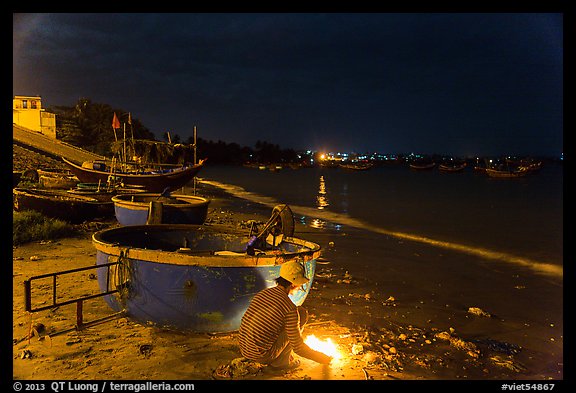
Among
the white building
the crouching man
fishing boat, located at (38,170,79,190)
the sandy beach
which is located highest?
the white building

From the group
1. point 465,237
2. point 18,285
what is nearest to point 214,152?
point 465,237

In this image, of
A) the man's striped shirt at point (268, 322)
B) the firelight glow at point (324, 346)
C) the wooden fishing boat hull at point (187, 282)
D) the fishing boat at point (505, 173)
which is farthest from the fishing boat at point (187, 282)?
the fishing boat at point (505, 173)

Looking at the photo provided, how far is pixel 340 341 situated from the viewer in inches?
235

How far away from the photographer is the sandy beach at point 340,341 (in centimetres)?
484

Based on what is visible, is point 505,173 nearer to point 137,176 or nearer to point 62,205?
point 137,176

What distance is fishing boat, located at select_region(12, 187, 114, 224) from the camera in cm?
1337

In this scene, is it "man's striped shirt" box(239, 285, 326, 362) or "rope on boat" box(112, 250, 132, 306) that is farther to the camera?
"rope on boat" box(112, 250, 132, 306)

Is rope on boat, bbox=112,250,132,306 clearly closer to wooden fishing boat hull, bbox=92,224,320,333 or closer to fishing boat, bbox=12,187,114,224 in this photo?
wooden fishing boat hull, bbox=92,224,320,333

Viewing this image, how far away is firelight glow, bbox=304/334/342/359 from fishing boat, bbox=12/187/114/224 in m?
10.6

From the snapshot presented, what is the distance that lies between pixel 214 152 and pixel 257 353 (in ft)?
471

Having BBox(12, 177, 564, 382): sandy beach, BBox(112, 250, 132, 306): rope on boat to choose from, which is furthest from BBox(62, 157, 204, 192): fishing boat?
BBox(112, 250, 132, 306): rope on boat

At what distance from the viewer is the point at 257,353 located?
4.48m

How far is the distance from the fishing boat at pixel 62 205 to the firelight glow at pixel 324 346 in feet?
34.8
